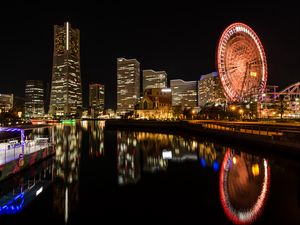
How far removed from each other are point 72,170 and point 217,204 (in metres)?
13.7

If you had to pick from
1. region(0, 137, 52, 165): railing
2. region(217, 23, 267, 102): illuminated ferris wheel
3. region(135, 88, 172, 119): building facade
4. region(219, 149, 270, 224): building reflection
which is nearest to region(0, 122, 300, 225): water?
region(219, 149, 270, 224): building reflection

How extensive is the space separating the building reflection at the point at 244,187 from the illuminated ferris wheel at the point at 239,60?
35204mm

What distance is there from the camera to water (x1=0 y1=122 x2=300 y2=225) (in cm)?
1282

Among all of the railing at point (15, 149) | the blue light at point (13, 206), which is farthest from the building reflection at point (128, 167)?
the railing at point (15, 149)

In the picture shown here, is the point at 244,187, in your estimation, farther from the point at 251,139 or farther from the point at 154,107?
the point at 154,107

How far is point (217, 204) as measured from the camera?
14422 mm

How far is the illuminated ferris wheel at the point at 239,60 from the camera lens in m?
56.9

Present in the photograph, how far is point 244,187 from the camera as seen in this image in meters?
17.3

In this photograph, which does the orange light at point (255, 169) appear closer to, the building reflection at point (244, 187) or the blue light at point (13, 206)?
the building reflection at point (244, 187)

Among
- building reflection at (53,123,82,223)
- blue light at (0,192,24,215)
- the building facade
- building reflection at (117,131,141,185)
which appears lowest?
building reflection at (117,131,141,185)

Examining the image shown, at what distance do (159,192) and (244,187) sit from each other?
583 centimetres

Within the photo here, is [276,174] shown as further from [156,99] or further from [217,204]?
[156,99]

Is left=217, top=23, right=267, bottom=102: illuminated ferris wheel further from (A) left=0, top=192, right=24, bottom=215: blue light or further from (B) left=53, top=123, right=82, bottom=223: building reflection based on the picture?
(A) left=0, top=192, right=24, bottom=215: blue light

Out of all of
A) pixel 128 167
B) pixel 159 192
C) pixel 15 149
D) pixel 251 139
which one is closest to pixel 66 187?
pixel 159 192
